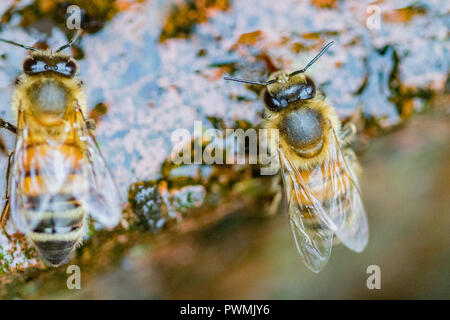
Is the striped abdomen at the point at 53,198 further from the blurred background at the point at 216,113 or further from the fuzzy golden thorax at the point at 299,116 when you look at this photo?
the fuzzy golden thorax at the point at 299,116

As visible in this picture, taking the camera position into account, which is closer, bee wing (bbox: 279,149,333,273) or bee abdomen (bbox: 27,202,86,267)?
bee abdomen (bbox: 27,202,86,267)

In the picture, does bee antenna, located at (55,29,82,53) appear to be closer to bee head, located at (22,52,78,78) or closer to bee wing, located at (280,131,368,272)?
bee head, located at (22,52,78,78)

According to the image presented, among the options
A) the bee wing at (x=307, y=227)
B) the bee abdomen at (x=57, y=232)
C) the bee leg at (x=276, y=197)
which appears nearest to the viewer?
the bee abdomen at (x=57, y=232)

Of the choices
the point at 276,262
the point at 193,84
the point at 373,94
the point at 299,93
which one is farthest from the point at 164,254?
the point at 373,94

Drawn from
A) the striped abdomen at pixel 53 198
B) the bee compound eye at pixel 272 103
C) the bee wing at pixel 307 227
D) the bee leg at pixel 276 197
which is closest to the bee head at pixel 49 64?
the striped abdomen at pixel 53 198

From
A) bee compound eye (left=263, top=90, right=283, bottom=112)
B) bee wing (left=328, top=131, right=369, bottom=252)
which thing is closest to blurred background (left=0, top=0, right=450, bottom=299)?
bee compound eye (left=263, top=90, right=283, bottom=112)

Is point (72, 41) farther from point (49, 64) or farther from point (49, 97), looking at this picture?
point (49, 97)
